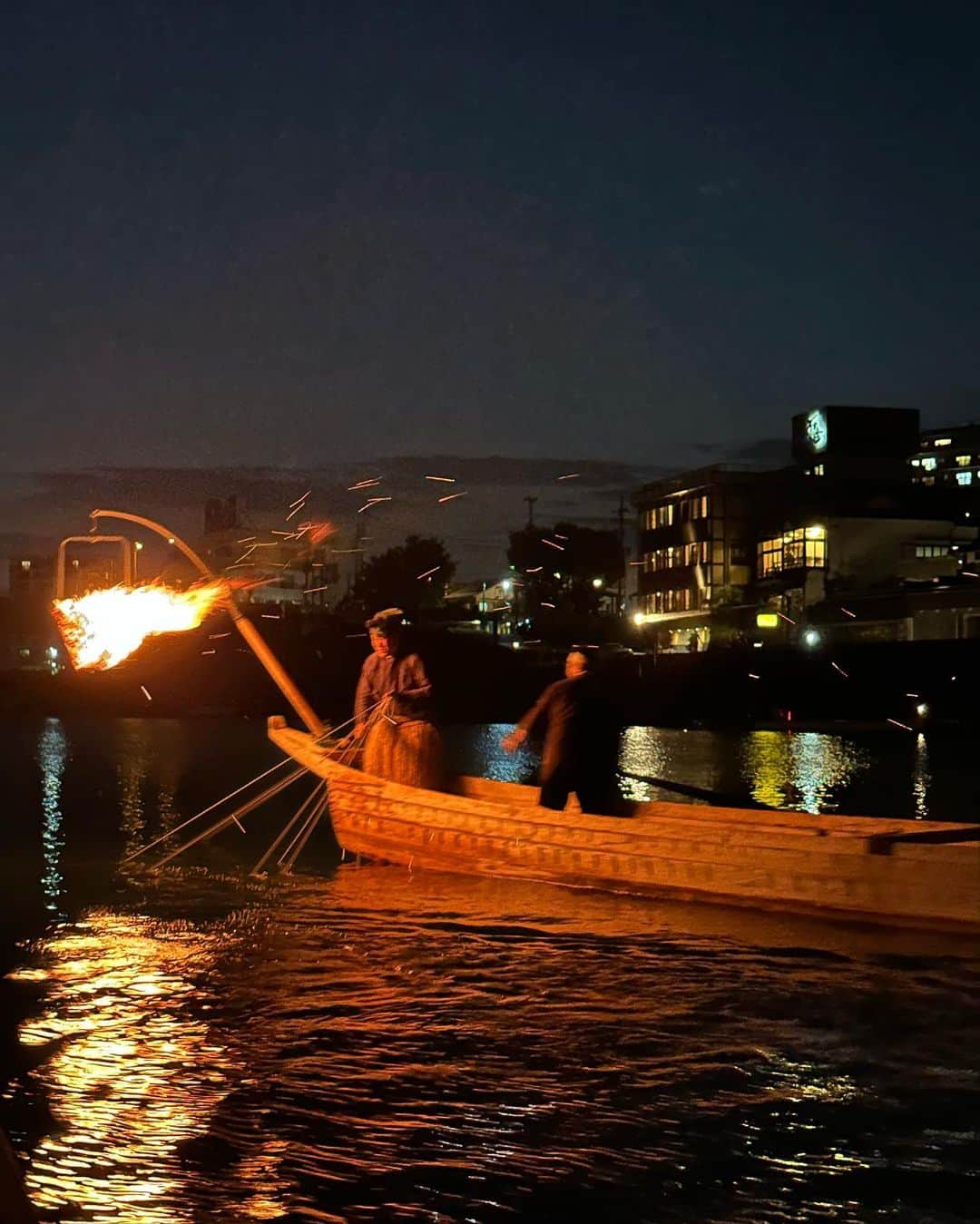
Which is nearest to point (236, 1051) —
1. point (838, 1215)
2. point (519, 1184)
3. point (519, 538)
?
point (519, 1184)

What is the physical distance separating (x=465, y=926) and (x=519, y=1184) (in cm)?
647

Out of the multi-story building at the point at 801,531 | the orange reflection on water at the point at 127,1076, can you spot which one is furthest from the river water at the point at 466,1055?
the multi-story building at the point at 801,531

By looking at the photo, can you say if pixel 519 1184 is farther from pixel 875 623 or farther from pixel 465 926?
pixel 875 623

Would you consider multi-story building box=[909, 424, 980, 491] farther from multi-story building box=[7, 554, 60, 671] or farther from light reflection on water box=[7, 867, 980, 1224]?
light reflection on water box=[7, 867, 980, 1224]

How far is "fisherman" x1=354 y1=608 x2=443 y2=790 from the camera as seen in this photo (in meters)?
15.1

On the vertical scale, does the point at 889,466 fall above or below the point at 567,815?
above

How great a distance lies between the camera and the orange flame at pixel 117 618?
47.8 feet

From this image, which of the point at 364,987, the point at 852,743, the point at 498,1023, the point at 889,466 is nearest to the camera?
the point at 498,1023

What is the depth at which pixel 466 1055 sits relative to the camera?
8.84 meters

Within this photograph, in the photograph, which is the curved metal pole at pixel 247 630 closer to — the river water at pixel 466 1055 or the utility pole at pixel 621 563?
the river water at pixel 466 1055

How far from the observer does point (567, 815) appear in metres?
14.2

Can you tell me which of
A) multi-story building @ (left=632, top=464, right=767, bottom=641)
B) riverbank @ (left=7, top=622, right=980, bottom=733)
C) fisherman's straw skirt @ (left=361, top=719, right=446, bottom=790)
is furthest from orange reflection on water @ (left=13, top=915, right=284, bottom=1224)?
multi-story building @ (left=632, top=464, right=767, bottom=641)

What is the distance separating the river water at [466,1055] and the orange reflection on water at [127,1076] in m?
0.02

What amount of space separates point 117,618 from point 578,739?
475 cm
